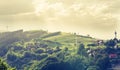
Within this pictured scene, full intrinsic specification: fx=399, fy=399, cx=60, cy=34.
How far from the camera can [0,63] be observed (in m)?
145

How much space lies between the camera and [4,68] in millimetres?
145500

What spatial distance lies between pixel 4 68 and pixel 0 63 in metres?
2.34
